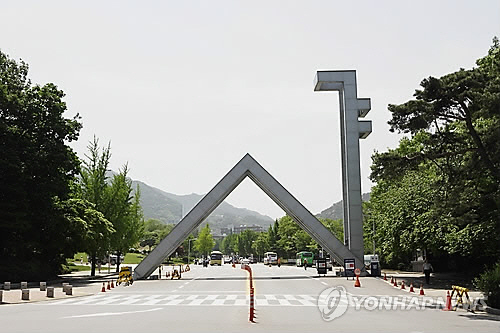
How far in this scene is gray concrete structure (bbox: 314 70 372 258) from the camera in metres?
45.6

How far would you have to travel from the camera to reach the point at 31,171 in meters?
39.8

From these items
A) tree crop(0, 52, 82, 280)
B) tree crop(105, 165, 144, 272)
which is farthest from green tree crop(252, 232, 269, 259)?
tree crop(0, 52, 82, 280)

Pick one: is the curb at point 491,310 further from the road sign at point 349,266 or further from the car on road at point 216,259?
the car on road at point 216,259

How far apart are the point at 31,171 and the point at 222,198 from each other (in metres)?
15.1

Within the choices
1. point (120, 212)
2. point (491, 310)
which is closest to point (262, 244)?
point (120, 212)

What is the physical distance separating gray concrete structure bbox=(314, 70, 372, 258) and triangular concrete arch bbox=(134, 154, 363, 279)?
76.4 inches

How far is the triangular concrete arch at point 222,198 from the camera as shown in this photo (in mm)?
43812

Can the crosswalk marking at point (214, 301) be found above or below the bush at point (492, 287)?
below

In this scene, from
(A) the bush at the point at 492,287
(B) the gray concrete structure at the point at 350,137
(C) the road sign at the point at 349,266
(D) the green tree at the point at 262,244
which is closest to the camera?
(A) the bush at the point at 492,287

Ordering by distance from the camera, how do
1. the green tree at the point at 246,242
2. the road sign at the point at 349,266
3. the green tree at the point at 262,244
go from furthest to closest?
the green tree at the point at 246,242, the green tree at the point at 262,244, the road sign at the point at 349,266

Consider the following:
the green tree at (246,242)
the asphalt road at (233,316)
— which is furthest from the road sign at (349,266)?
the green tree at (246,242)

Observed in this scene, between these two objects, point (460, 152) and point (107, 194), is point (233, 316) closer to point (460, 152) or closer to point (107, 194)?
point (460, 152)

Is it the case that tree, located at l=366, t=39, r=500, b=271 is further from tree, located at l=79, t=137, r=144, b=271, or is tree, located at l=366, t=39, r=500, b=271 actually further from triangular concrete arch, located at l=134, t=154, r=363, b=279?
tree, located at l=79, t=137, r=144, b=271

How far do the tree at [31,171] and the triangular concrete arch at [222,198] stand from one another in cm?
698
